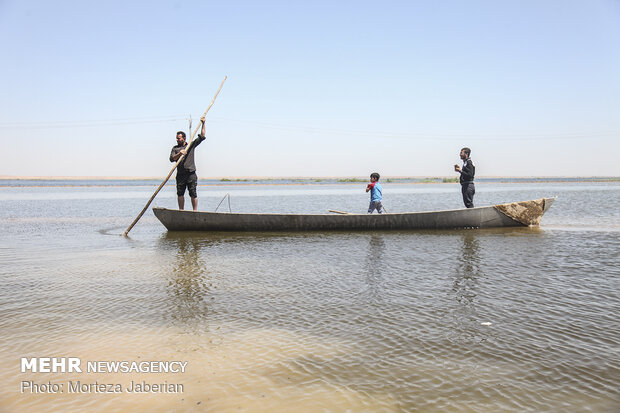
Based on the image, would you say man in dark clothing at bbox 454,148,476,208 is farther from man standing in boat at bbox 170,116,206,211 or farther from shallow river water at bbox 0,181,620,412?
man standing in boat at bbox 170,116,206,211

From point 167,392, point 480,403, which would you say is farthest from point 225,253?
point 480,403

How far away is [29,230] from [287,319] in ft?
38.1

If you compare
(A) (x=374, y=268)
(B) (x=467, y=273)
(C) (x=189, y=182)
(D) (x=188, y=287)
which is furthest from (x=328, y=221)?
(D) (x=188, y=287)

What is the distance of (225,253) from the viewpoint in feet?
28.8

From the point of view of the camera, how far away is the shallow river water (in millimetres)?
2934

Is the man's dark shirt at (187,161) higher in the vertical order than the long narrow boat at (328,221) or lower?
higher

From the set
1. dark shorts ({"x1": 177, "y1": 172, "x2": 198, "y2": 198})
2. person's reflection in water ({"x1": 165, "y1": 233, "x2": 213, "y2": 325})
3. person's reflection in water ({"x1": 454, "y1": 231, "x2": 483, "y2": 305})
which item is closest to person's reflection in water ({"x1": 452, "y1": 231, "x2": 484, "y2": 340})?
person's reflection in water ({"x1": 454, "y1": 231, "x2": 483, "y2": 305})

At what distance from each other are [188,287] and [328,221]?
21.9 ft

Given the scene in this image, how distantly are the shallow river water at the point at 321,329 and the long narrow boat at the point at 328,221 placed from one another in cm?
338

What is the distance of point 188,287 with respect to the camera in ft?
19.4

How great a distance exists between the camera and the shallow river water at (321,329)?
2.93m

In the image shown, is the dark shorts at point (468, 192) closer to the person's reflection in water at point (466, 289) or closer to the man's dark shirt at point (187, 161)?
the person's reflection in water at point (466, 289)

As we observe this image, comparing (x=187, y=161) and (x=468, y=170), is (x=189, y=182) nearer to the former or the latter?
(x=187, y=161)

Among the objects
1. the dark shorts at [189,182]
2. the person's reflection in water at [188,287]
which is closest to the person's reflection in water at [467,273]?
the person's reflection in water at [188,287]
